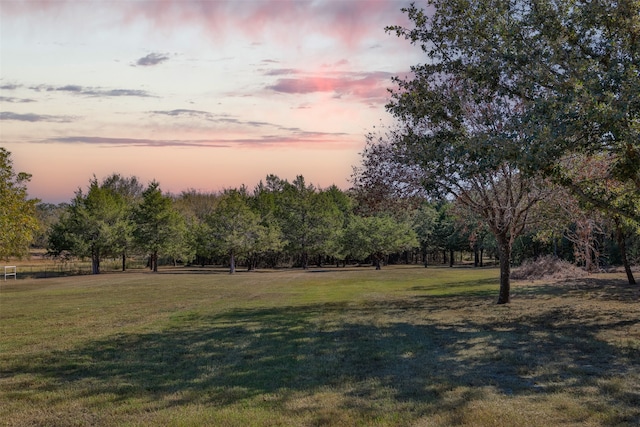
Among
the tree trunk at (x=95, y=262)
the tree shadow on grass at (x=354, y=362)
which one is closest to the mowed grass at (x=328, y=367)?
the tree shadow on grass at (x=354, y=362)

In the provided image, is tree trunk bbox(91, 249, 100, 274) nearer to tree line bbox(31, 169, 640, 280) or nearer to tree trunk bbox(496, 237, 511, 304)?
tree line bbox(31, 169, 640, 280)

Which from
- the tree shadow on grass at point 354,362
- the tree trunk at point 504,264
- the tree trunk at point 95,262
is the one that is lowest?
the tree trunk at point 95,262

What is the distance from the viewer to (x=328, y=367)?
39.2 ft

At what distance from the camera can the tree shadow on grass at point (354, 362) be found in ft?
32.6

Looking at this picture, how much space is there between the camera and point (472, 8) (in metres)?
18.5

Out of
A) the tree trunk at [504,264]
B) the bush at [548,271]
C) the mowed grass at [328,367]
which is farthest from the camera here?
the bush at [548,271]

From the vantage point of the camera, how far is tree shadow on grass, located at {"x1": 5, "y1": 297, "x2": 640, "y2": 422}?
9.92 meters

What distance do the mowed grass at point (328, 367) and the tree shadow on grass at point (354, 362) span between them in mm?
47

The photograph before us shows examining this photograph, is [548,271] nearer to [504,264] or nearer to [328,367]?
[504,264]

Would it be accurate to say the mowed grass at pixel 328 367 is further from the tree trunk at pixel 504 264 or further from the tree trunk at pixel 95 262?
the tree trunk at pixel 95 262

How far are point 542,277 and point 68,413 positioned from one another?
39.3m

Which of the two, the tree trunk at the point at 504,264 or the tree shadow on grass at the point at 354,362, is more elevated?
the tree trunk at the point at 504,264

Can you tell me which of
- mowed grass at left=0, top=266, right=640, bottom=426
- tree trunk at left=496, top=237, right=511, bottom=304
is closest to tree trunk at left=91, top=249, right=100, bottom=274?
mowed grass at left=0, top=266, right=640, bottom=426

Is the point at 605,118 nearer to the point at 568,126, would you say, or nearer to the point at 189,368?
the point at 568,126
